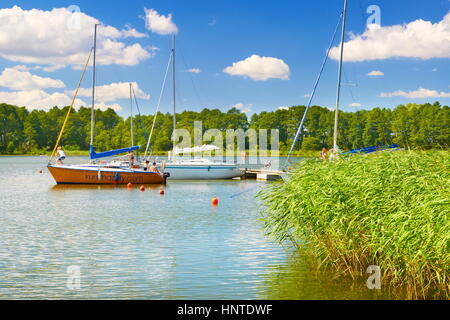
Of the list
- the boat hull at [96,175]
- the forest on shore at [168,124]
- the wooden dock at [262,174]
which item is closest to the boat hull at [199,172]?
the wooden dock at [262,174]

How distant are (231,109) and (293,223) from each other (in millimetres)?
134731

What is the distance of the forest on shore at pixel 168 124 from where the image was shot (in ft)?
383

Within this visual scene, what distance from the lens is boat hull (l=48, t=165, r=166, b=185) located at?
42938 millimetres

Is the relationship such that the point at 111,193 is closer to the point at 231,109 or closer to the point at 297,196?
the point at 297,196

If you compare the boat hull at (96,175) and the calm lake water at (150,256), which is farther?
the boat hull at (96,175)

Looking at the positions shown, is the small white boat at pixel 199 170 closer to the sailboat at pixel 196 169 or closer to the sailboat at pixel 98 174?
the sailboat at pixel 196 169

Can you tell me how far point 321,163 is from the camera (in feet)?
50.6

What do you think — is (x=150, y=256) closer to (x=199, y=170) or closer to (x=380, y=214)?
(x=380, y=214)

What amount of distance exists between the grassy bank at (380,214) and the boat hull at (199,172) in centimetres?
3598

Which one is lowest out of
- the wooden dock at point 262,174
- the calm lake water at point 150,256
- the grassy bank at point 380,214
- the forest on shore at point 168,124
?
the calm lake water at point 150,256

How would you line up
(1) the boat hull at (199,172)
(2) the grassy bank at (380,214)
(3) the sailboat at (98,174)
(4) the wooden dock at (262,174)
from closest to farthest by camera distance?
(2) the grassy bank at (380,214) < (3) the sailboat at (98,174) < (1) the boat hull at (199,172) < (4) the wooden dock at (262,174)

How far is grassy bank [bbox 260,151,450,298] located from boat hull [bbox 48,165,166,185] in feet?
98.1

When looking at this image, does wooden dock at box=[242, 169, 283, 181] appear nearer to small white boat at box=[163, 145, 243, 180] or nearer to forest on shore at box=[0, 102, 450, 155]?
small white boat at box=[163, 145, 243, 180]
